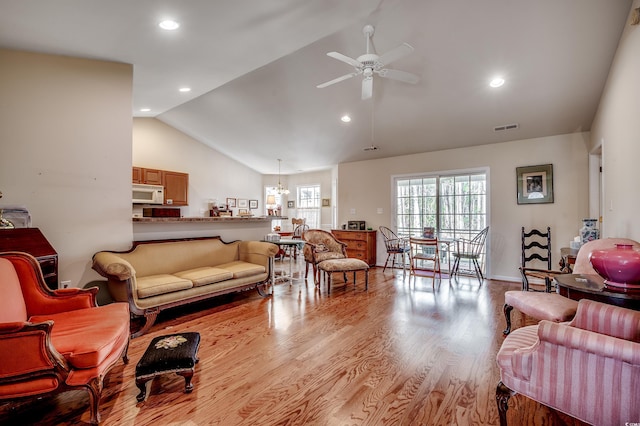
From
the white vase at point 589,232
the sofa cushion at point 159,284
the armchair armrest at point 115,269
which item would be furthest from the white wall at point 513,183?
the armchair armrest at point 115,269

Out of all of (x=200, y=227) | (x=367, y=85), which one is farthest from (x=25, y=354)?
(x=367, y=85)

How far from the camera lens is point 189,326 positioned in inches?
124

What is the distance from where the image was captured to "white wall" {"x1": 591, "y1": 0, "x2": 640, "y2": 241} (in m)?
2.42

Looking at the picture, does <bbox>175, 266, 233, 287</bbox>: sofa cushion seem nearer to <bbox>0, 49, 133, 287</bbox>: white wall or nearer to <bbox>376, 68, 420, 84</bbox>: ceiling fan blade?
<bbox>0, 49, 133, 287</bbox>: white wall

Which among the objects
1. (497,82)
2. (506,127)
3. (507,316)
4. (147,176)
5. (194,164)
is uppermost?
(497,82)

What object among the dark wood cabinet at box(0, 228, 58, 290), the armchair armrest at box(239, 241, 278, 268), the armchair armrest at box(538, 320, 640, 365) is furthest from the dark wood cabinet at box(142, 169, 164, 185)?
the armchair armrest at box(538, 320, 640, 365)

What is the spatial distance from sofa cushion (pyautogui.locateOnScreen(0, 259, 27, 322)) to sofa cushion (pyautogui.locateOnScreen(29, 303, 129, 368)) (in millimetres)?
114

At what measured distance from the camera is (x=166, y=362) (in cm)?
195

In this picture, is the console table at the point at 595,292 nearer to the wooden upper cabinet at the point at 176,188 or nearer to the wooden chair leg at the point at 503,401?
the wooden chair leg at the point at 503,401

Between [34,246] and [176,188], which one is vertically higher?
[176,188]

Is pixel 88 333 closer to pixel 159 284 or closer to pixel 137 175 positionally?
pixel 159 284

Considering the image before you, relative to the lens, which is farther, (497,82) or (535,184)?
(535,184)

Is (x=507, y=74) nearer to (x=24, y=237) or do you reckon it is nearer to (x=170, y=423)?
(x=170, y=423)

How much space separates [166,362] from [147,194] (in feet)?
16.9
